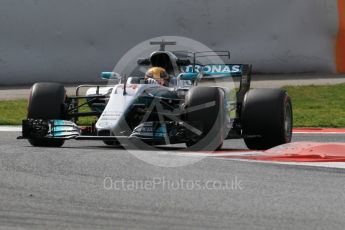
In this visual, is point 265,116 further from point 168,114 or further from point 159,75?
point 159,75

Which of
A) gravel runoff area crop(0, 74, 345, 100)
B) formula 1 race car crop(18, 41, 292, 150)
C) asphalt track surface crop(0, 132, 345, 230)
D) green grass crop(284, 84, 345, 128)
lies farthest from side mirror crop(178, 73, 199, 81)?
gravel runoff area crop(0, 74, 345, 100)

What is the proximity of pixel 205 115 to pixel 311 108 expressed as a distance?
7.66m

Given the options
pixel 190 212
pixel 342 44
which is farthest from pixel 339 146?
pixel 342 44

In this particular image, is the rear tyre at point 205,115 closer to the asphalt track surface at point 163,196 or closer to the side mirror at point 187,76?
the side mirror at point 187,76

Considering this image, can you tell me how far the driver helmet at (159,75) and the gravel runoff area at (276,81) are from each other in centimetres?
766

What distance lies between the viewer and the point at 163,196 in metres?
8.10

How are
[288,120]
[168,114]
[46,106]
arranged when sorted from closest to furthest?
[168,114] < [46,106] < [288,120]

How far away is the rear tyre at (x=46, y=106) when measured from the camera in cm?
1320

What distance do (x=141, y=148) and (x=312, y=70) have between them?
10.9m

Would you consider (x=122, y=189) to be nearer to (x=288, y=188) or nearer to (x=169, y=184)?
(x=169, y=184)

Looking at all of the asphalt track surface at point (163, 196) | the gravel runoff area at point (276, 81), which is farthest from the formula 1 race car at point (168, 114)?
the gravel runoff area at point (276, 81)

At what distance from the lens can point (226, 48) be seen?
22.6 meters

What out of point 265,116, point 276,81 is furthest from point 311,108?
point 265,116

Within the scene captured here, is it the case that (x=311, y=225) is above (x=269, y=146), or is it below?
above
